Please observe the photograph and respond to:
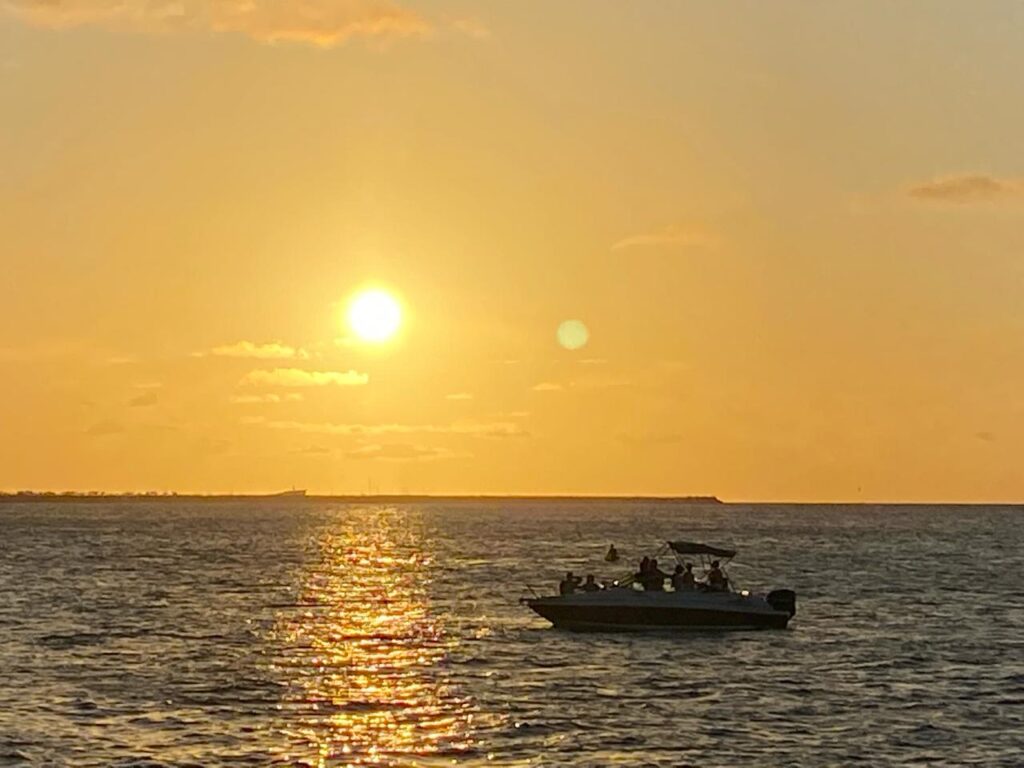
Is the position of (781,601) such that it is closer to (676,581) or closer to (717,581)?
(717,581)

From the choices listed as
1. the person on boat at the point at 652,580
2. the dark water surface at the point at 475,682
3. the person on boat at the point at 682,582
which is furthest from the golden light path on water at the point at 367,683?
the person on boat at the point at 682,582

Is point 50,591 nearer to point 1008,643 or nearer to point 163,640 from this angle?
point 163,640

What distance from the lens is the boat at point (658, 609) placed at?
74250mm

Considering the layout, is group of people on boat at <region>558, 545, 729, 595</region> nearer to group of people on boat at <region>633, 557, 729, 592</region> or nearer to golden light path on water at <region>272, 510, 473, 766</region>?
group of people on boat at <region>633, 557, 729, 592</region>

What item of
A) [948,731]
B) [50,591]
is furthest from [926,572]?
[948,731]

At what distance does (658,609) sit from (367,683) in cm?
1868

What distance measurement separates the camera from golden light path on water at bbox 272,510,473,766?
4606 centimetres

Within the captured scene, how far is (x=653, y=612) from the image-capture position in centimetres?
7419

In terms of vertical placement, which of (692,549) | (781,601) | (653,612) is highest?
(692,549)

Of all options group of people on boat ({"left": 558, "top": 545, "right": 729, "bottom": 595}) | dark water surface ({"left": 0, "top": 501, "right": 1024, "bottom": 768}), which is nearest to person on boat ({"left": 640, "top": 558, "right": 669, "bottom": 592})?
A: group of people on boat ({"left": 558, "top": 545, "right": 729, "bottom": 595})

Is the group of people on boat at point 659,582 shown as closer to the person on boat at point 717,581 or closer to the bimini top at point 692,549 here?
the person on boat at point 717,581

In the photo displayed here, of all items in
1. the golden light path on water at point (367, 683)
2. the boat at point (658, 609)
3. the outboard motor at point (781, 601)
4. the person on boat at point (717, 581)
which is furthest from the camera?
the outboard motor at point (781, 601)

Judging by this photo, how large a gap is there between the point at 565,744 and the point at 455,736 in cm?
336

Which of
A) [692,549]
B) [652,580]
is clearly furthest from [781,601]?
[652,580]
